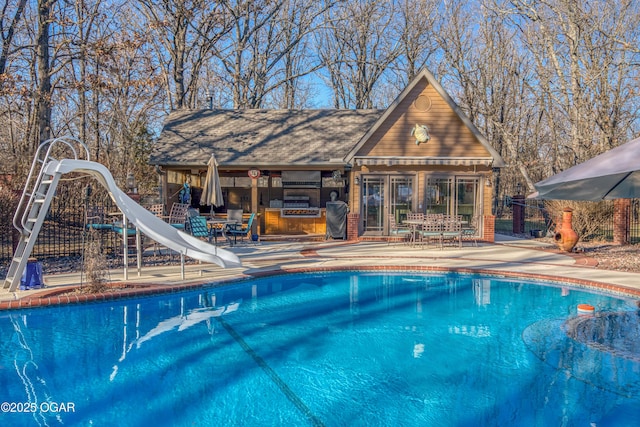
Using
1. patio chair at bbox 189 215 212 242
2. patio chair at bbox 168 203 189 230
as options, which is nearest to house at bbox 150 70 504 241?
patio chair at bbox 168 203 189 230

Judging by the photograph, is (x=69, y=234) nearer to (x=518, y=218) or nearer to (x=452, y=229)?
(x=452, y=229)

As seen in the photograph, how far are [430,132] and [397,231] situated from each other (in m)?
3.66

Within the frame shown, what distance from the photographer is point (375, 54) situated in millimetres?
30359

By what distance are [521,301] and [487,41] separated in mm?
22944

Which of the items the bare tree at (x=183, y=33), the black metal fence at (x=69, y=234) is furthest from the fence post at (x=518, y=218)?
the bare tree at (x=183, y=33)

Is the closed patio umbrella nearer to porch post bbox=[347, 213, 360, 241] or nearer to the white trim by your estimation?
porch post bbox=[347, 213, 360, 241]

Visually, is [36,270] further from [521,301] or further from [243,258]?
[521,301]

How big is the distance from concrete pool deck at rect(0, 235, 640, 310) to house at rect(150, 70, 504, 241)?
1.57 meters

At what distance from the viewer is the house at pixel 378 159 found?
594 inches

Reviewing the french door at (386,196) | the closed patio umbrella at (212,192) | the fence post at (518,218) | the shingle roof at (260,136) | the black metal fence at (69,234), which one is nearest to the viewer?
the black metal fence at (69,234)

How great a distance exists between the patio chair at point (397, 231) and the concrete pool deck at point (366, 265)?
19.8 inches

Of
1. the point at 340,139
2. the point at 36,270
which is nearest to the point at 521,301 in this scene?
the point at 36,270

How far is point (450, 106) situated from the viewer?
15.2 m

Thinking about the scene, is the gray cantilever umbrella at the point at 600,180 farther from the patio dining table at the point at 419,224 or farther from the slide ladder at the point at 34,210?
the patio dining table at the point at 419,224
